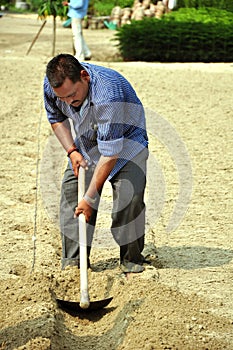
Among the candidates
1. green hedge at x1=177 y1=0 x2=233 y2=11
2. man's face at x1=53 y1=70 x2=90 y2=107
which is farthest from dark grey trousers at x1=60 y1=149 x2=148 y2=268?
green hedge at x1=177 y1=0 x2=233 y2=11

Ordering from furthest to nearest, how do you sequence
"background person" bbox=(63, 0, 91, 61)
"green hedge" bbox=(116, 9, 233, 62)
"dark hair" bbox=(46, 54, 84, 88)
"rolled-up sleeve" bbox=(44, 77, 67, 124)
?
"green hedge" bbox=(116, 9, 233, 62) < "background person" bbox=(63, 0, 91, 61) < "rolled-up sleeve" bbox=(44, 77, 67, 124) < "dark hair" bbox=(46, 54, 84, 88)

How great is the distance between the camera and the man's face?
427 cm

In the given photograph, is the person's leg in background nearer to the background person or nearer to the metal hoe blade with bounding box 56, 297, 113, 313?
the background person

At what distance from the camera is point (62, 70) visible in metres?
4.23

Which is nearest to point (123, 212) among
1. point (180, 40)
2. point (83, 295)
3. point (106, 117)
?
point (83, 295)

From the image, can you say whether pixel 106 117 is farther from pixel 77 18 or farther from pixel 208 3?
pixel 208 3

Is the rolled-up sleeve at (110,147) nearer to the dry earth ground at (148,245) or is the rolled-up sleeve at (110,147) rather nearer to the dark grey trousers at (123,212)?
the dark grey trousers at (123,212)

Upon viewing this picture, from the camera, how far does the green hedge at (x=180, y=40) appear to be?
49.7ft

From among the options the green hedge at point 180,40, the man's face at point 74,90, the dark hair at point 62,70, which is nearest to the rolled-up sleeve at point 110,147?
the man's face at point 74,90

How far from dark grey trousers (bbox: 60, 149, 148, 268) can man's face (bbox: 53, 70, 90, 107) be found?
2.09 ft

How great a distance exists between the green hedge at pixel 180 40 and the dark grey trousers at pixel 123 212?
10.5 metres

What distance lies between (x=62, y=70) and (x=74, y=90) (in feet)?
0.43

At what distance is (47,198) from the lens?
6.88 m

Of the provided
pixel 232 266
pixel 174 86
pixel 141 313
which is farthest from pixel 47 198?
pixel 174 86
